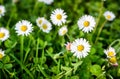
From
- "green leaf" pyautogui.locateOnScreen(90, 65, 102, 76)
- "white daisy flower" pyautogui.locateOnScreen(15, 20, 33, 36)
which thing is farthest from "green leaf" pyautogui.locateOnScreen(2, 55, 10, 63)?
Result: "green leaf" pyautogui.locateOnScreen(90, 65, 102, 76)

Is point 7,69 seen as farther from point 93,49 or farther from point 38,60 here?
point 93,49

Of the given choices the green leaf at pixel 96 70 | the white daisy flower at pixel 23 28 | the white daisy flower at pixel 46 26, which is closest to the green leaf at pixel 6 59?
the white daisy flower at pixel 23 28

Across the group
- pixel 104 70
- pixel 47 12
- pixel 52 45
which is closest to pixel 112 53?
pixel 104 70

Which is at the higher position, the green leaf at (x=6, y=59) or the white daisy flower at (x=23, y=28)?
the white daisy flower at (x=23, y=28)

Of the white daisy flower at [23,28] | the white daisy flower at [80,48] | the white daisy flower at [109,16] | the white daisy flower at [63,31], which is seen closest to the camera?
the white daisy flower at [80,48]

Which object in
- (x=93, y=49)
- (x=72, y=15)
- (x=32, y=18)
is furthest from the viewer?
(x=72, y=15)

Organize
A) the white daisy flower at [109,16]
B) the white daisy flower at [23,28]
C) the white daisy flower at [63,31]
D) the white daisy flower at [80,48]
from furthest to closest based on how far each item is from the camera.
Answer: the white daisy flower at [109,16] < the white daisy flower at [63,31] < the white daisy flower at [23,28] < the white daisy flower at [80,48]

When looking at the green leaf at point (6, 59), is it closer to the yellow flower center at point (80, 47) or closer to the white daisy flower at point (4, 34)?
the white daisy flower at point (4, 34)

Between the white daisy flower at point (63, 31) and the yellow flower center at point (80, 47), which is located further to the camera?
the white daisy flower at point (63, 31)

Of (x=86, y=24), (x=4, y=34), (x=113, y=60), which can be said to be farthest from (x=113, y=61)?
(x=4, y=34)
